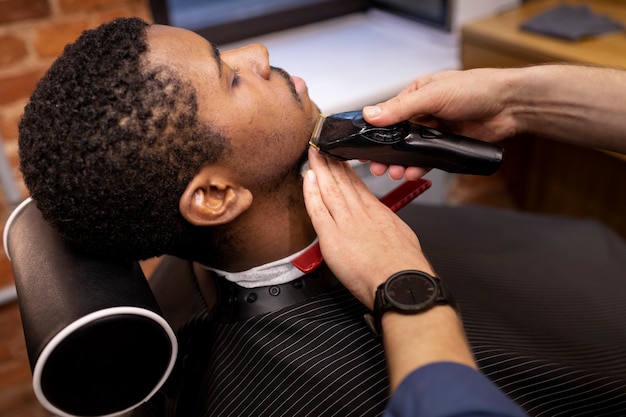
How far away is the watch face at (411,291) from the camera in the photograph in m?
0.79

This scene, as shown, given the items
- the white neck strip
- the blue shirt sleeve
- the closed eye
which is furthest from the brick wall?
the blue shirt sleeve

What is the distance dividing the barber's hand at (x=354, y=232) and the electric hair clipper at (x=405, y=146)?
0.05m

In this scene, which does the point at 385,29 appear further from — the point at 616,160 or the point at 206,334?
the point at 206,334

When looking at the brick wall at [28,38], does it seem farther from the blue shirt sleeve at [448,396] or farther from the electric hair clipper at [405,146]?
the blue shirt sleeve at [448,396]

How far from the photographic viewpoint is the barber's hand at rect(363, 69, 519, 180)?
3.36 ft

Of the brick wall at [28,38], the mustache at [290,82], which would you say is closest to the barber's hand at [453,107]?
the mustache at [290,82]

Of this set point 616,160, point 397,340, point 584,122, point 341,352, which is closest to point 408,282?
point 397,340

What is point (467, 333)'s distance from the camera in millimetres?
1078

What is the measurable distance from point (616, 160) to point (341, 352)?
1481 millimetres

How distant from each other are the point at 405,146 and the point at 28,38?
1081 mm

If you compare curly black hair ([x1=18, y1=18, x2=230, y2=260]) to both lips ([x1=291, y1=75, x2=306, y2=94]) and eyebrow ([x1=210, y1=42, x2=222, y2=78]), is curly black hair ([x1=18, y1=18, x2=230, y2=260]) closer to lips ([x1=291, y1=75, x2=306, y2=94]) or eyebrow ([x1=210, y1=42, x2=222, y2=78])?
eyebrow ([x1=210, y1=42, x2=222, y2=78])

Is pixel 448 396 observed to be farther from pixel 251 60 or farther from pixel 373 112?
pixel 251 60

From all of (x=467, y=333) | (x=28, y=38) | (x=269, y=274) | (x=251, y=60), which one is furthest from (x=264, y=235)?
(x=28, y=38)

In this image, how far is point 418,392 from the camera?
0.68 m
